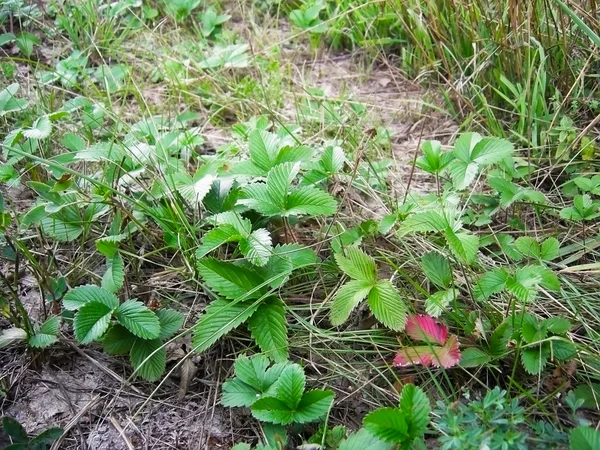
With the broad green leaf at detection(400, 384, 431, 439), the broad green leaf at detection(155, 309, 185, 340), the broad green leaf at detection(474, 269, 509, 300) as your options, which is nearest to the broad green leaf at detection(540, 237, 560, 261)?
the broad green leaf at detection(474, 269, 509, 300)

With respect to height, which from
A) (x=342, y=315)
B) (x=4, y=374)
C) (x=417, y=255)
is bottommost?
(x=417, y=255)

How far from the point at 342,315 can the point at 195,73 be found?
1.37m

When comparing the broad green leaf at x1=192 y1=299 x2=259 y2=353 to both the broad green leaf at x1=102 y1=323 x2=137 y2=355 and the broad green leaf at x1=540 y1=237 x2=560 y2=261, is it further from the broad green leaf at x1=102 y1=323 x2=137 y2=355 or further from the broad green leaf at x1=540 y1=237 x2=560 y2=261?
the broad green leaf at x1=540 y1=237 x2=560 y2=261

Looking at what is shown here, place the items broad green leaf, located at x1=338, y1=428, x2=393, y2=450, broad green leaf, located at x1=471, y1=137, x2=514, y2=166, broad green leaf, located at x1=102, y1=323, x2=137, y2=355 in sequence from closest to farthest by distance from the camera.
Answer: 1. broad green leaf, located at x1=338, y1=428, x2=393, y2=450
2. broad green leaf, located at x1=102, y1=323, x2=137, y2=355
3. broad green leaf, located at x1=471, y1=137, x2=514, y2=166

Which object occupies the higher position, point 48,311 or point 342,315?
point 48,311

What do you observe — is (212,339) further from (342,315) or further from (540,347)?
(540,347)

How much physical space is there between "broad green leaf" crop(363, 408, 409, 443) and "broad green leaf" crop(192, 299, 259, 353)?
1.19ft

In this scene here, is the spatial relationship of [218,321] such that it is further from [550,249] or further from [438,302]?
[550,249]

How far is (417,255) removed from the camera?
149cm

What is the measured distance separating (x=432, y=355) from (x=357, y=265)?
25cm

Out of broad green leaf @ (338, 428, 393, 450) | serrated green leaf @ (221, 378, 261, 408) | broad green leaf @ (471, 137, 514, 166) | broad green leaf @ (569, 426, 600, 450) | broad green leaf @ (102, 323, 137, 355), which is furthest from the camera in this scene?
broad green leaf @ (471, 137, 514, 166)

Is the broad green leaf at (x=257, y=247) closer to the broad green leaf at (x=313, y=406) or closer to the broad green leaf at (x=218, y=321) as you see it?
the broad green leaf at (x=218, y=321)

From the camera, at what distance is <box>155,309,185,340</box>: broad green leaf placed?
1.32 m

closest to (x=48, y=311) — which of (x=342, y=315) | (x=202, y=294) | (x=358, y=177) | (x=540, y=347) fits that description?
(x=202, y=294)
